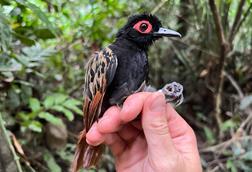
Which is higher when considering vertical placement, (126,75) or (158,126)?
(126,75)

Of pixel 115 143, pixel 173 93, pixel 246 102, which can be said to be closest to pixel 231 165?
pixel 246 102

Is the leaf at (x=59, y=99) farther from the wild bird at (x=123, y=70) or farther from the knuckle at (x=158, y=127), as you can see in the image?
the knuckle at (x=158, y=127)

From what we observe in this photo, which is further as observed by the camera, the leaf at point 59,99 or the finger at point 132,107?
the leaf at point 59,99

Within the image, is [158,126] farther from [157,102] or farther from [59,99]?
[59,99]

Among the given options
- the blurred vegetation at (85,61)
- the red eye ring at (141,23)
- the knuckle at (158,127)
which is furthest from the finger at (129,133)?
the blurred vegetation at (85,61)

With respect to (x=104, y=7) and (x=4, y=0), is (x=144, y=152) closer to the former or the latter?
(x=4, y=0)

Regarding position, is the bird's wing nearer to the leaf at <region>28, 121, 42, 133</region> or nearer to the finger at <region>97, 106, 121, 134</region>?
the finger at <region>97, 106, 121, 134</region>
